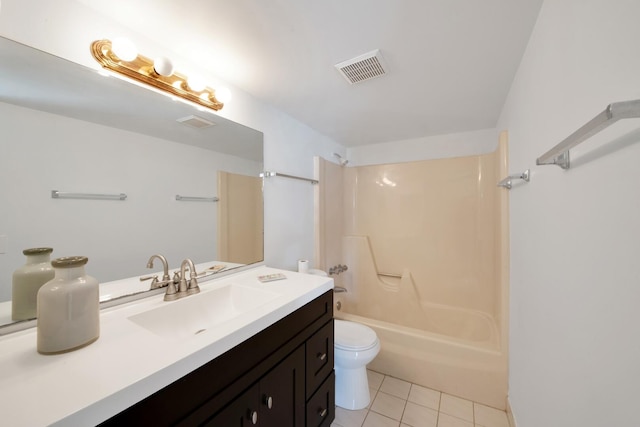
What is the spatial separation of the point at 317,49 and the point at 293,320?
131cm

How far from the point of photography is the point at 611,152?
1.82 ft

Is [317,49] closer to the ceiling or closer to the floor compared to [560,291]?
closer to the ceiling

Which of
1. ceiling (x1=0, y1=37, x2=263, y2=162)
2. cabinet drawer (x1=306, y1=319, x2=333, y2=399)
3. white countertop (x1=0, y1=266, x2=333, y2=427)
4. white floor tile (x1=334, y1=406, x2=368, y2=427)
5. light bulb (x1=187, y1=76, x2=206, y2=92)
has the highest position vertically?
light bulb (x1=187, y1=76, x2=206, y2=92)

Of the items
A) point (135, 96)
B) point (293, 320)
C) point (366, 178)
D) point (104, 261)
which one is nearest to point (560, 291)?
point (293, 320)

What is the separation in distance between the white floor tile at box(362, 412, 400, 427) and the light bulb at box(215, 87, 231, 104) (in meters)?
2.18

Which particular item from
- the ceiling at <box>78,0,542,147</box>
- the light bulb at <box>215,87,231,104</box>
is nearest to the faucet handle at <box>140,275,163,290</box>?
the light bulb at <box>215,87,231,104</box>

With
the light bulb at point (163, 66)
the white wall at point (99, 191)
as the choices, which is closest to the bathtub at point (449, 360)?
the white wall at point (99, 191)

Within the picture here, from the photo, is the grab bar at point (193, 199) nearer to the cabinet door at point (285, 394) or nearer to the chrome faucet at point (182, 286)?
the chrome faucet at point (182, 286)

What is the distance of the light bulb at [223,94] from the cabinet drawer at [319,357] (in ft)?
4.61

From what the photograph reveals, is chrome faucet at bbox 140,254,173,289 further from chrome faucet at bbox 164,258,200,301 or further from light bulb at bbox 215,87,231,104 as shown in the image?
light bulb at bbox 215,87,231,104

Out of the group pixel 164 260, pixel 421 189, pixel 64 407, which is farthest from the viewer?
pixel 421 189

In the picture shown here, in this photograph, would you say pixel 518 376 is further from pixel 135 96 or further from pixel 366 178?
pixel 135 96

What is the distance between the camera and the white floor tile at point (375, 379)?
1826 mm

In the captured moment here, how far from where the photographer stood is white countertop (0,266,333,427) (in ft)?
1.49
